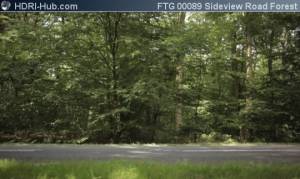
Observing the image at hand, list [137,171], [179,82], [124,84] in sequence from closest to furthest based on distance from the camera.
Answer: [137,171], [124,84], [179,82]

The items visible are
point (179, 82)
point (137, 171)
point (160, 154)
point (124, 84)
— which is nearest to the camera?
point (137, 171)

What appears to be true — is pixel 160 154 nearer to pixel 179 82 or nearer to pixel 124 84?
pixel 124 84

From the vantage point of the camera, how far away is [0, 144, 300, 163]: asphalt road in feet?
38.0

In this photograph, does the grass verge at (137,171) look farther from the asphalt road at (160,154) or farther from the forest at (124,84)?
the forest at (124,84)

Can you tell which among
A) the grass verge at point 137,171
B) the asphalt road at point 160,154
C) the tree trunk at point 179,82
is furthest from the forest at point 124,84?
the grass verge at point 137,171

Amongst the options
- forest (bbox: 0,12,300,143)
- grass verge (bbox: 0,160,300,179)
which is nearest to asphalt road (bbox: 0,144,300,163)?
grass verge (bbox: 0,160,300,179)

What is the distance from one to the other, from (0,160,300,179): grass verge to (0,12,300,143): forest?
9.67 metres

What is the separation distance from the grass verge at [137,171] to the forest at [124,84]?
9668 mm

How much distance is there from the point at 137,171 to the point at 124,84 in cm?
1121

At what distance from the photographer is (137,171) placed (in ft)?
28.8

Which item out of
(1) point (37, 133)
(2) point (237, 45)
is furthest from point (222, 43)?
(1) point (37, 133)

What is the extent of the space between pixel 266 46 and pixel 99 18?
26.1 feet

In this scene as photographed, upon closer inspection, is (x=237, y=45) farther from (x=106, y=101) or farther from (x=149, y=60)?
(x=106, y=101)

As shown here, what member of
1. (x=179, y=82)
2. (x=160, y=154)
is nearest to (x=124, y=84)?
(x=179, y=82)
